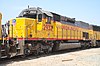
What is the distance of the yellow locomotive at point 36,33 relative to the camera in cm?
1388

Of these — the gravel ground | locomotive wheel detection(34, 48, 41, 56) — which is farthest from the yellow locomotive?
the gravel ground

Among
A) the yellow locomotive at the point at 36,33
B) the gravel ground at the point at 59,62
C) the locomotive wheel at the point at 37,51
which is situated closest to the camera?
the gravel ground at the point at 59,62

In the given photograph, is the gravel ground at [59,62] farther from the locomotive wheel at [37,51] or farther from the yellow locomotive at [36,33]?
the locomotive wheel at [37,51]

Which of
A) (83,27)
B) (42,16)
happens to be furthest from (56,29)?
(83,27)

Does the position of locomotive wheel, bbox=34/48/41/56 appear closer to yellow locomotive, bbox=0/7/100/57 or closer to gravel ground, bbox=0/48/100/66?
yellow locomotive, bbox=0/7/100/57

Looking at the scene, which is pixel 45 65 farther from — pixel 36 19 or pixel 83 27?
pixel 83 27

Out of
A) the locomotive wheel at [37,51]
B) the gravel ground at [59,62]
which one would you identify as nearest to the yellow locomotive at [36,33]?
the locomotive wheel at [37,51]

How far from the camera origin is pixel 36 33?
1527 centimetres

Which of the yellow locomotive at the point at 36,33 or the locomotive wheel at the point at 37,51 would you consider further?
the locomotive wheel at the point at 37,51

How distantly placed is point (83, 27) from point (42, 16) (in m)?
11.6

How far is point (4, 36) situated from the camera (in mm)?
12695

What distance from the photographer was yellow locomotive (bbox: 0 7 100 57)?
13883mm

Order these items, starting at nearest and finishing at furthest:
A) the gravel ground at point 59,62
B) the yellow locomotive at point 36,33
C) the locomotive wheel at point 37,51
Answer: the gravel ground at point 59,62, the yellow locomotive at point 36,33, the locomotive wheel at point 37,51

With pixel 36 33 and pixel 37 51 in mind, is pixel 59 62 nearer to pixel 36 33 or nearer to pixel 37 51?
pixel 37 51
